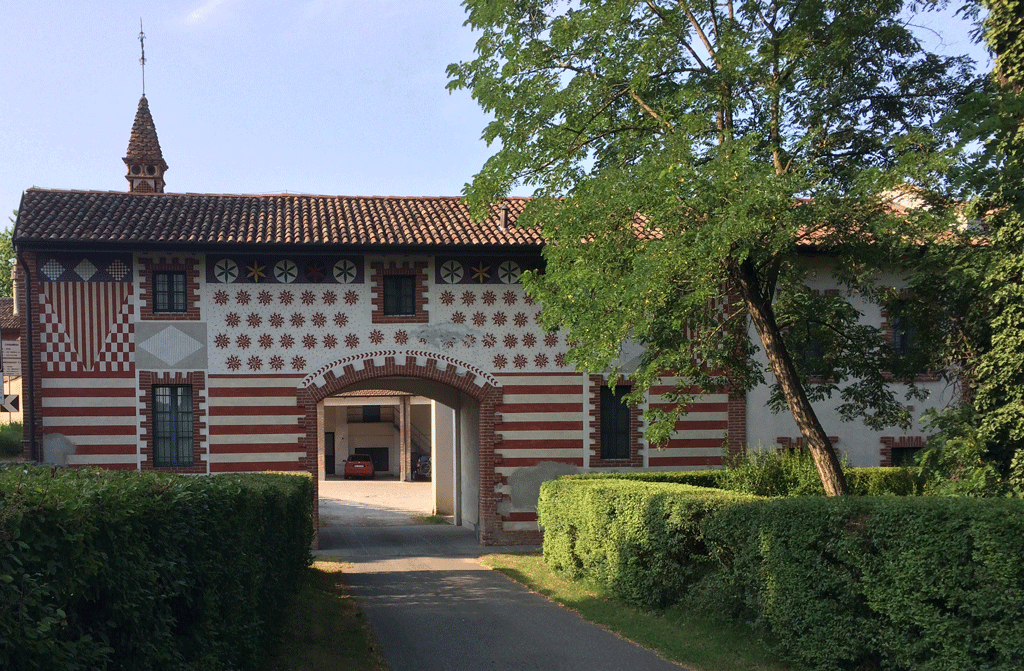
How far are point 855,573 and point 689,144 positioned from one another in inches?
228

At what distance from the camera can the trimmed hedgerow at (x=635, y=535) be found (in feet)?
37.5

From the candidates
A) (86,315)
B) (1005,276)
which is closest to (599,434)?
(86,315)

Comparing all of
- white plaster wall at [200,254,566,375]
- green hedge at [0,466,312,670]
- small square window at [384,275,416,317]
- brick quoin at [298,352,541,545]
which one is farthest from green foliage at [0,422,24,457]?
green hedge at [0,466,312,670]

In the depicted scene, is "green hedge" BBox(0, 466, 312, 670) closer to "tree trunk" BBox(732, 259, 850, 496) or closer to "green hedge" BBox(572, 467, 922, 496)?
"tree trunk" BBox(732, 259, 850, 496)

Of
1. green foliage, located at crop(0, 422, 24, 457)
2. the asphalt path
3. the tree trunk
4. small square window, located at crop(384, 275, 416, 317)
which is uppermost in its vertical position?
small square window, located at crop(384, 275, 416, 317)

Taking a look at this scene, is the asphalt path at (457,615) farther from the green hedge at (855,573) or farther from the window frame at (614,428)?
the window frame at (614,428)

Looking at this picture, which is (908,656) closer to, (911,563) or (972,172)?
(911,563)

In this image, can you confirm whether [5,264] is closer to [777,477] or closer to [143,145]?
[143,145]

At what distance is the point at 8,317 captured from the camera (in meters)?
34.2

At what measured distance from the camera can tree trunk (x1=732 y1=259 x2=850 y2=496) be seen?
12.7 meters

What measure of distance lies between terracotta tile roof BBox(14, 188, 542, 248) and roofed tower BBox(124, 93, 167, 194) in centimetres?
1220

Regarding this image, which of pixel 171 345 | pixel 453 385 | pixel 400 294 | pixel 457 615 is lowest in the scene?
pixel 457 615

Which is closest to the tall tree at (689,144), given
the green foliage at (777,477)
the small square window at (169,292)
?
the green foliage at (777,477)

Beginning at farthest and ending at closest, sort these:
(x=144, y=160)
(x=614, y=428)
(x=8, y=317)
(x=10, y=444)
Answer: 1. (x=8, y=317)
2. (x=144, y=160)
3. (x=10, y=444)
4. (x=614, y=428)
